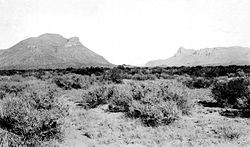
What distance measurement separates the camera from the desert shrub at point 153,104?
838 centimetres

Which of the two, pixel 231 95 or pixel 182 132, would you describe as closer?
pixel 182 132

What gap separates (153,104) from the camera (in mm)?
8719

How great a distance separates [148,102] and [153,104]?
842 millimetres

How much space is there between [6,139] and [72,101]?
24.2 feet

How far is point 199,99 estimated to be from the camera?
1373cm

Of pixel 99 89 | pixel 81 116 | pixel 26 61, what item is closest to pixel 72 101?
pixel 99 89

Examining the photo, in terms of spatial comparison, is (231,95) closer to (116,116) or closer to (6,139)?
(116,116)

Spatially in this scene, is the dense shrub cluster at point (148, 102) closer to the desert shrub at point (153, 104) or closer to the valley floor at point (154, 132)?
the desert shrub at point (153, 104)

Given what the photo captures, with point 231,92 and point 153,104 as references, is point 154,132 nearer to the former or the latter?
point 153,104

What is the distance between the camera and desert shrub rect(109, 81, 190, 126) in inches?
330

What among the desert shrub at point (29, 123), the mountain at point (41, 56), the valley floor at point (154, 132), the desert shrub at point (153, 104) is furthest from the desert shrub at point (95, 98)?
the mountain at point (41, 56)

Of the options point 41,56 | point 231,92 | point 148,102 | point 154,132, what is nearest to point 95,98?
point 148,102

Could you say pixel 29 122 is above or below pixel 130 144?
above

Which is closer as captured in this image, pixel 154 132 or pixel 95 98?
pixel 154 132
